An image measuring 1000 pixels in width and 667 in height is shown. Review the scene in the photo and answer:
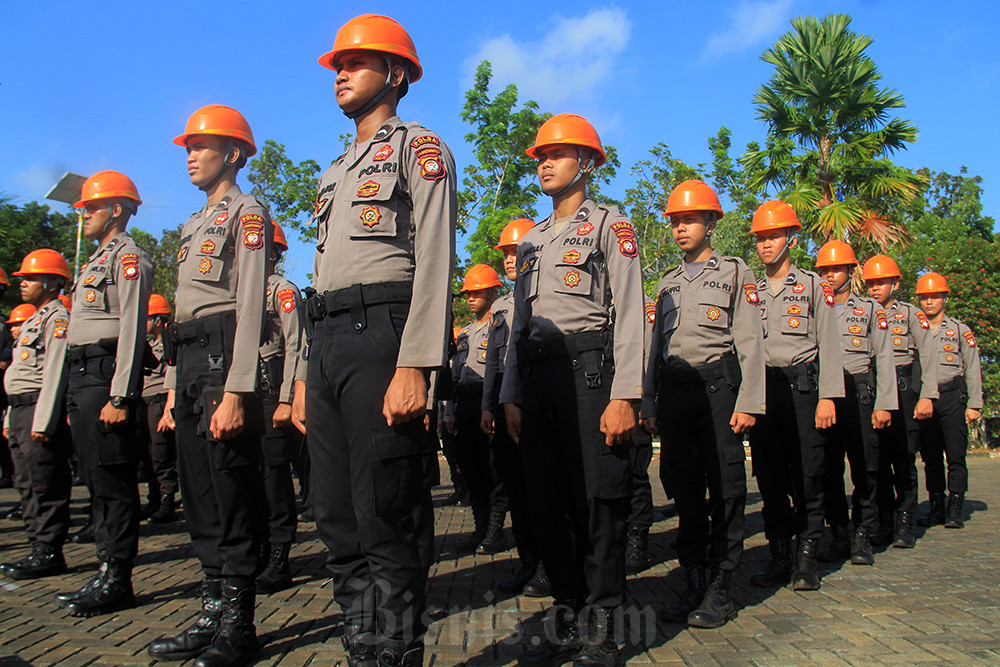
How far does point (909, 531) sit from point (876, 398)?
1.35m

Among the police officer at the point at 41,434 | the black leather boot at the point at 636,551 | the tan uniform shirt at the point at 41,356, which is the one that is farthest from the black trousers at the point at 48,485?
the black leather boot at the point at 636,551

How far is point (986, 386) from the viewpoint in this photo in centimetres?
1811

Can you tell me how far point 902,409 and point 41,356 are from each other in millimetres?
7998

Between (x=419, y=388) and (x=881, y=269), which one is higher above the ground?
(x=881, y=269)

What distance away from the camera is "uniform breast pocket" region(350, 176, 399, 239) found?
282 cm

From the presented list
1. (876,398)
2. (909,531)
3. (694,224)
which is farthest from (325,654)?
(909,531)

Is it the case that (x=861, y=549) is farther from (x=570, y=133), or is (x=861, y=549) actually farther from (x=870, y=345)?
(x=570, y=133)

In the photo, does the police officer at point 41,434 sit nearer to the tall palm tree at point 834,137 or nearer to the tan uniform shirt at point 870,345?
the tan uniform shirt at point 870,345

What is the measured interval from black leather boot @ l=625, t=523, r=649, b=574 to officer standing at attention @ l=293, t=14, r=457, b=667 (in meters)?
3.24

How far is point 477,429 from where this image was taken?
22.7 feet

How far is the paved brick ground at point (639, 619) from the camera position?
353cm

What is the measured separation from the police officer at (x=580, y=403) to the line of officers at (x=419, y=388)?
1 centimetres

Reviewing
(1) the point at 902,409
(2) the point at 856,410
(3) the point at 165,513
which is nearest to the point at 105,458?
(3) the point at 165,513

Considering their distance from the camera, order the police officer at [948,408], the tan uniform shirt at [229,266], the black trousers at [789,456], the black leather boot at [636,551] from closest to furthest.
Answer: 1. the tan uniform shirt at [229,266]
2. the black trousers at [789,456]
3. the black leather boot at [636,551]
4. the police officer at [948,408]
